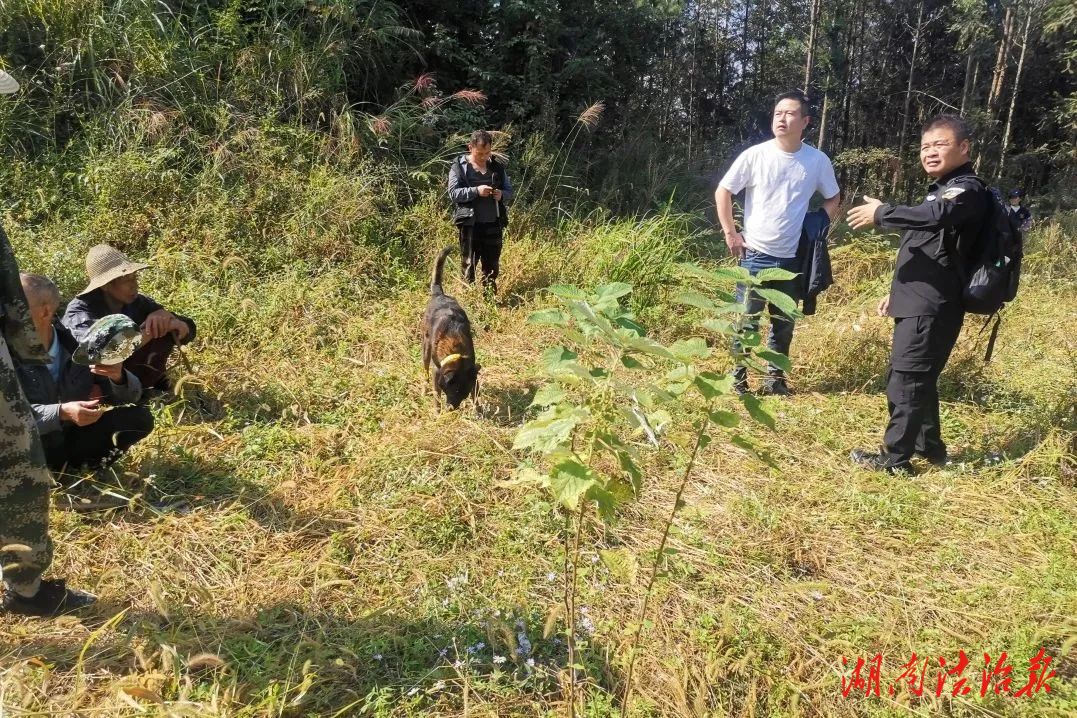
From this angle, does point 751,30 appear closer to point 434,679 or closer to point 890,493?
point 890,493

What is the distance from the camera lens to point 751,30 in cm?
1906

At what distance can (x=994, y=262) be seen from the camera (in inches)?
119

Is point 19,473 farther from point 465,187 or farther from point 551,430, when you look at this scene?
point 465,187

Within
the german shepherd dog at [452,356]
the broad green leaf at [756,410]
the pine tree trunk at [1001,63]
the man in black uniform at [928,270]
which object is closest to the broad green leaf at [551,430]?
the broad green leaf at [756,410]

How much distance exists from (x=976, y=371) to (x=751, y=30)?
1808 cm

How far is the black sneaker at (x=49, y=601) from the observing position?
7.23 feet

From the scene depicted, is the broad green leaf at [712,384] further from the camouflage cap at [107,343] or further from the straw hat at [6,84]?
the camouflage cap at [107,343]

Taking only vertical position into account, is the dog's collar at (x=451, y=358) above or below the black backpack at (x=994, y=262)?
below

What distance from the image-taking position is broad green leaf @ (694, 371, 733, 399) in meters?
1.41

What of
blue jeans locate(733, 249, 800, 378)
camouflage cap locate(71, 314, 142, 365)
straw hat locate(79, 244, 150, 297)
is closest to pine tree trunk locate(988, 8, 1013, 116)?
blue jeans locate(733, 249, 800, 378)

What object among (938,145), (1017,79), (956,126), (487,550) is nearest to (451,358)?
(487,550)

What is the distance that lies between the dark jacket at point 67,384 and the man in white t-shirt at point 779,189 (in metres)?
3.56

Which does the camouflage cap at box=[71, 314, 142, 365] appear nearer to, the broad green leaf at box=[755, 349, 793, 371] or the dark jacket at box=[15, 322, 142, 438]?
the dark jacket at box=[15, 322, 142, 438]

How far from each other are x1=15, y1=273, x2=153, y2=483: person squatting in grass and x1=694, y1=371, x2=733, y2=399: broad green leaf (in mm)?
2676
